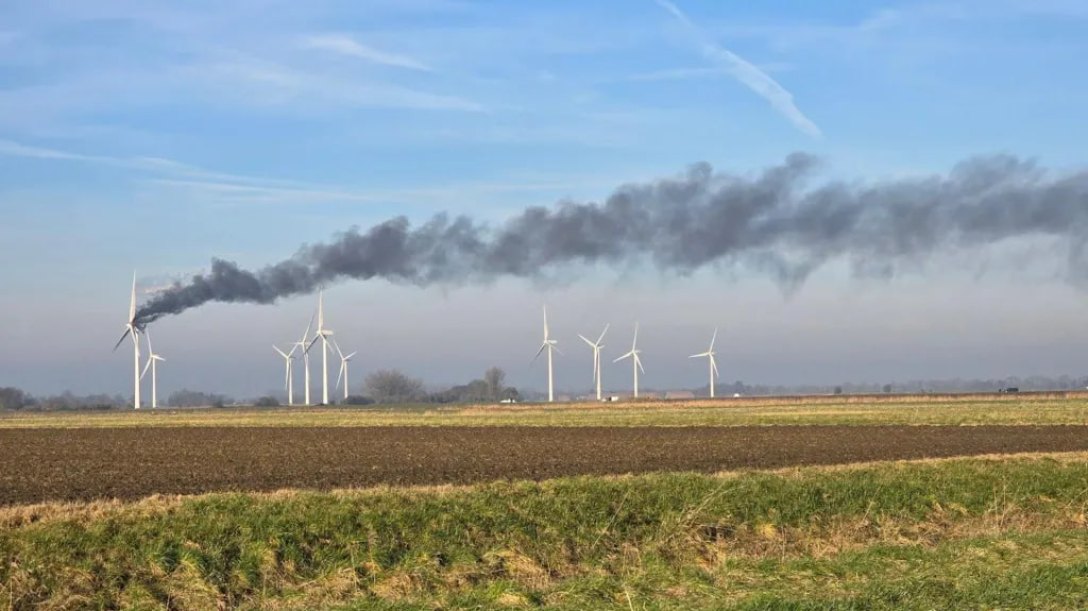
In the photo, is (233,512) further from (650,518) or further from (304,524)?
(650,518)

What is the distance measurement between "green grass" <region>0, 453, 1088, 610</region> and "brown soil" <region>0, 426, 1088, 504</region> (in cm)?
1041

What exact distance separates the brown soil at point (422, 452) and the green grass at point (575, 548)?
1041 cm

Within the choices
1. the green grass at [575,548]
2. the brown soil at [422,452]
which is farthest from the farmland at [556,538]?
the brown soil at [422,452]

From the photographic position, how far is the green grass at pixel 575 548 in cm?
1694

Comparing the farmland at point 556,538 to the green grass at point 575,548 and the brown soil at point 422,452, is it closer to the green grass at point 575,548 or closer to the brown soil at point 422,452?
the green grass at point 575,548

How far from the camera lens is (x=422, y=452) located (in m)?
56.4

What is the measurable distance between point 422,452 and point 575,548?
32565 mm

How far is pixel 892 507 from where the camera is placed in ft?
95.9

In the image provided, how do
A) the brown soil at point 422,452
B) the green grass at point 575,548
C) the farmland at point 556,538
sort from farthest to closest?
the brown soil at point 422,452, the farmland at point 556,538, the green grass at point 575,548

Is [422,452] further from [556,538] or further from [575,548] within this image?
[575,548]

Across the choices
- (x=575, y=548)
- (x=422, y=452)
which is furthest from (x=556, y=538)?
(x=422, y=452)

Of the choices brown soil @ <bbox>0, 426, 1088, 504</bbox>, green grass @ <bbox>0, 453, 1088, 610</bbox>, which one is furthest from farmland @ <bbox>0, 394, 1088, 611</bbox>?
brown soil @ <bbox>0, 426, 1088, 504</bbox>

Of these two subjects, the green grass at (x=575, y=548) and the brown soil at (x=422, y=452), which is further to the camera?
the brown soil at (x=422, y=452)

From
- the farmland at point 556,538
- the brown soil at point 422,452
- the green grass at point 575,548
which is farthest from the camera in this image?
the brown soil at point 422,452
